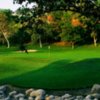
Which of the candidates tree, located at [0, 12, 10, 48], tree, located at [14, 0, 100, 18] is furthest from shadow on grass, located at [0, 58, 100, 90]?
tree, located at [0, 12, 10, 48]

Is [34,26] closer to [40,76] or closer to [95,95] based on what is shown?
[95,95]

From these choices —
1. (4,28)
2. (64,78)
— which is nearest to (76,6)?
(64,78)

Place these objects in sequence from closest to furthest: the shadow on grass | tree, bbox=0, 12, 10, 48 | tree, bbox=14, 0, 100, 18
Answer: tree, bbox=14, 0, 100, 18
the shadow on grass
tree, bbox=0, 12, 10, 48

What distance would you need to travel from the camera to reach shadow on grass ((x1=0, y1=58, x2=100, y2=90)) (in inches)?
874

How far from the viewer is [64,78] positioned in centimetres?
2353

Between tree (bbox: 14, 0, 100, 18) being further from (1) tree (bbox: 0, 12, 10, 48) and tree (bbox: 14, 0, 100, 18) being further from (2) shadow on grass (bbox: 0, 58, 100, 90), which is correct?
(1) tree (bbox: 0, 12, 10, 48)

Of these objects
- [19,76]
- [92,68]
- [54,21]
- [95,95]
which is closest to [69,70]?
[92,68]

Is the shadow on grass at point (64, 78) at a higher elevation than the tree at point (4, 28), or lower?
lower

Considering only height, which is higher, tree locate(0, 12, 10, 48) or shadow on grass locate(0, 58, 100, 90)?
tree locate(0, 12, 10, 48)

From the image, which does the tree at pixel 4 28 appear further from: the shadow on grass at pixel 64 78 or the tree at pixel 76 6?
the tree at pixel 76 6

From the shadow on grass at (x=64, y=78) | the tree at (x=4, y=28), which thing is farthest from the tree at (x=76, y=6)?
the tree at (x=4, y=28)

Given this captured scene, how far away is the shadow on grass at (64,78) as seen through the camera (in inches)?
874

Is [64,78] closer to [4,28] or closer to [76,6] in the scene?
[76,6]

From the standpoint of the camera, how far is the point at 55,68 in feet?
90.4
